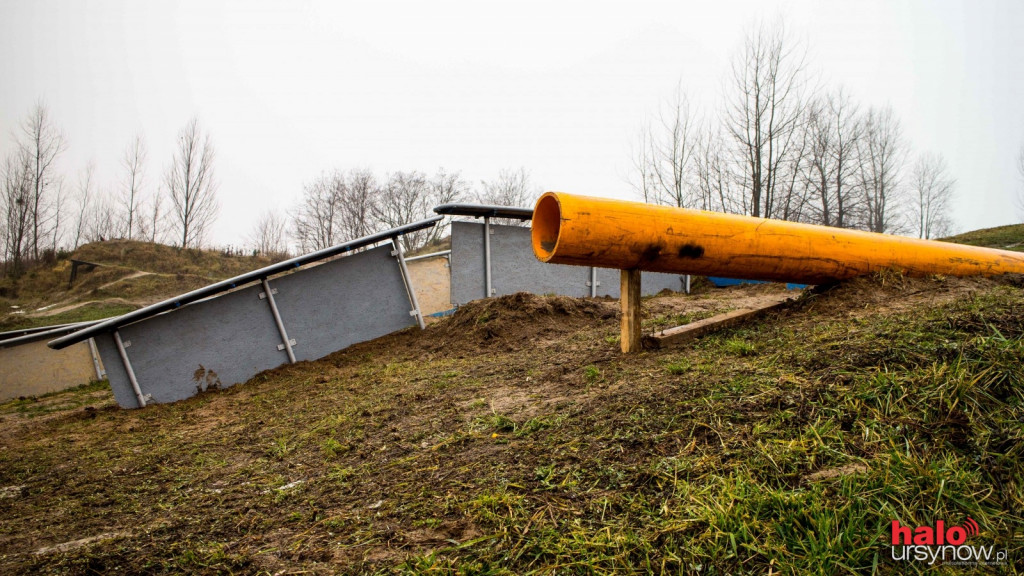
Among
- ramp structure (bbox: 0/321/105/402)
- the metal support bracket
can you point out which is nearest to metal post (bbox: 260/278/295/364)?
the metal support bracket

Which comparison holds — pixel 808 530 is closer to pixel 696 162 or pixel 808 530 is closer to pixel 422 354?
pixel 422 354

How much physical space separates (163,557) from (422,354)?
172 inches

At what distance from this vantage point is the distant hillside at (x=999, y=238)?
1482cm

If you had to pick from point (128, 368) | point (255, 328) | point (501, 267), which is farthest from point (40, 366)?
point (501, 267)

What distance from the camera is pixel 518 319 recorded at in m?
6.65

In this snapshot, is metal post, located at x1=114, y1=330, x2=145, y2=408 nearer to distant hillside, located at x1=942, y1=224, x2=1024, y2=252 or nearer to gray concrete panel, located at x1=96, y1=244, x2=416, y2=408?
gray concrete panel, located at x1=96, y1=244, x2=416, y2=408

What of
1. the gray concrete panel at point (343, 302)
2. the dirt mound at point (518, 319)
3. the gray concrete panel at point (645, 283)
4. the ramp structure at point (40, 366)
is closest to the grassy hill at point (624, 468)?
the dirt mound at point (518, 319)

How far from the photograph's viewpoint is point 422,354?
6.57 metres

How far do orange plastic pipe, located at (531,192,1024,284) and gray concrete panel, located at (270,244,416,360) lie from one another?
183 inches

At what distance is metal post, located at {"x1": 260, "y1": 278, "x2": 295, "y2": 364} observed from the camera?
7062 mm

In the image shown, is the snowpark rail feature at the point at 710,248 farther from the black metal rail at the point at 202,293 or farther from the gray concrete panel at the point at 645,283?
the gray concrete panel at the point at 645,283

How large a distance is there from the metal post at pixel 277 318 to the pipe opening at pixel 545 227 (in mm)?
4851

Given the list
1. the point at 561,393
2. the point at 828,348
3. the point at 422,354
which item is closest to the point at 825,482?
the point at 828,348

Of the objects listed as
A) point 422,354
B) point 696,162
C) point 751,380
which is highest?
point 696,162
